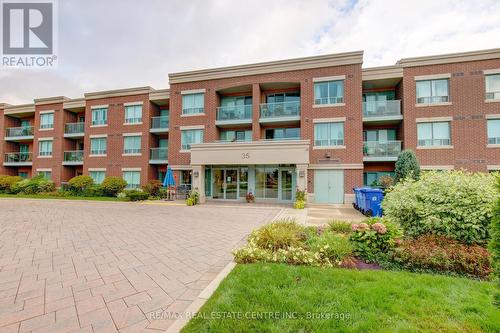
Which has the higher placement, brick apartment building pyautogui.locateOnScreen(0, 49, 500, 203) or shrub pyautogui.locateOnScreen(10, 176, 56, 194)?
brick apartment building pyautogui.locateOnScreen(0, 49, 500, 203)

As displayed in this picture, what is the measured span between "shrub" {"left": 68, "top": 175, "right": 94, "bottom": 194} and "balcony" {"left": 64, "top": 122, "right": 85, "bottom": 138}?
6.41 meters

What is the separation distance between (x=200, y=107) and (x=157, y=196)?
9353mm

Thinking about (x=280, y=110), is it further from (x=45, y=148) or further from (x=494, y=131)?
(x=45, y=148)

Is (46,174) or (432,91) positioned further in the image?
(46,174)

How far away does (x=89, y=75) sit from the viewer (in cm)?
1948

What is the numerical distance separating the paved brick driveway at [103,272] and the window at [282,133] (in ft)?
42.2

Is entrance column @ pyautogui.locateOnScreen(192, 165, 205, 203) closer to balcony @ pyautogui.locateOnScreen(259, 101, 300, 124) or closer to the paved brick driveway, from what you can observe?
balcony @ pyautogui.locateOnScreen(259, 101, 300, 124)

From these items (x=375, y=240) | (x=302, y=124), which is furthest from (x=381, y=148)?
(x=375, y=240)

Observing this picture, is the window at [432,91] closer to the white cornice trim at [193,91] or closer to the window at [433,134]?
the window at [433,134]

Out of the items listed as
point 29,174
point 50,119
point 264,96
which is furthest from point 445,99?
point 29,174

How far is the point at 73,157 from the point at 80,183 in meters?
6.27

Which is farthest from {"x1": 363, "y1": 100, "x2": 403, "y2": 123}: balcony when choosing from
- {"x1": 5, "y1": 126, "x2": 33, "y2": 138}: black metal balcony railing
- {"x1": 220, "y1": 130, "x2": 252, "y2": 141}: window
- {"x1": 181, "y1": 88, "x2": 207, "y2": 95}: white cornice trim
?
{"x1": 5, "y1": 126, "x2": 33, "y2": 138}: black metal balcony railing

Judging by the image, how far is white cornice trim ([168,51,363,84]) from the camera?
18.0 m

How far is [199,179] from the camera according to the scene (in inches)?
731
